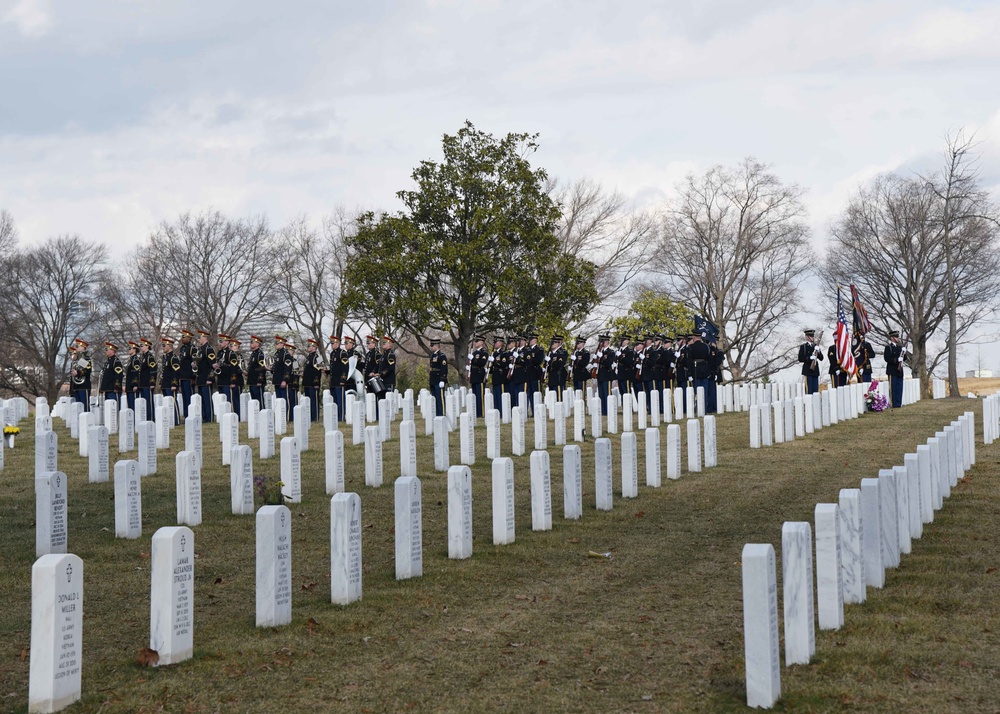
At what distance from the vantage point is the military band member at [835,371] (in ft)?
86.1

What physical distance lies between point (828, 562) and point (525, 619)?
191 cm

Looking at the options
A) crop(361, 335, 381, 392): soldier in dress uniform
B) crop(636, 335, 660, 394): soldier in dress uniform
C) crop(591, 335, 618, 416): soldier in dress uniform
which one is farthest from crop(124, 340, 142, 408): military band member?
crop(636, 335, 660, 394): soldier in dress uniform

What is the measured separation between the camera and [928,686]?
4863mm

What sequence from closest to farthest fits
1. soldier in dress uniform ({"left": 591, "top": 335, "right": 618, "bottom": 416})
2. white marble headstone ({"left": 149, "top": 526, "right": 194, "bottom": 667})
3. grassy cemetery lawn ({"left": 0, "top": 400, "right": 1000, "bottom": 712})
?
grassy cemetery lawn ({"left": 0, "top": 400, "right": 1000, "bottom": 712}) < white marble headstone ({"left": 149, "top": 526, "right": 194, "bottom": 667}) < soldier in dress uniform ({"left": 591, "top": 335, "right": 618, "bottom": 416})

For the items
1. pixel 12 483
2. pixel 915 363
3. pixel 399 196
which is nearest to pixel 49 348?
pixel 399 196

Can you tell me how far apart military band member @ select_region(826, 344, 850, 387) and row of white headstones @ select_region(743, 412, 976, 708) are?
1739cm

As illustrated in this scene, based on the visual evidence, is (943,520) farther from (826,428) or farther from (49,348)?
(49,348)

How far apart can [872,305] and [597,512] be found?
39347 millimetres

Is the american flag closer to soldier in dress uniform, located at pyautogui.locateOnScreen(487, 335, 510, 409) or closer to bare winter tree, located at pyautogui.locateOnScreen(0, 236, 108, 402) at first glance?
soldier in dress uniform, located at pyautogui.locateOnScreen(487, 335, 510, 409)

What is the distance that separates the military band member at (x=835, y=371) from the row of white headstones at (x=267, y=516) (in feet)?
43.3

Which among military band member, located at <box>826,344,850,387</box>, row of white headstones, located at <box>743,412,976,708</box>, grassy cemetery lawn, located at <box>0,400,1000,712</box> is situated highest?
military band member, located at <box>826,344,850,387</box>

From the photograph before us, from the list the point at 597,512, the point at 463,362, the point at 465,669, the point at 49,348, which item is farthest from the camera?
the point at 49,348

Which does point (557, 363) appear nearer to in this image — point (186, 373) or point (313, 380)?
point (313, 380)

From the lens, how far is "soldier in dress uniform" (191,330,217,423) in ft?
74.7
